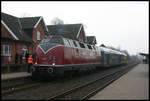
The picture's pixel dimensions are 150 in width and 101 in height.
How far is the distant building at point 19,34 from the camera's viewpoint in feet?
Result: 74.5

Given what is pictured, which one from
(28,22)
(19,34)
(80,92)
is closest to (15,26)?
(19,34)

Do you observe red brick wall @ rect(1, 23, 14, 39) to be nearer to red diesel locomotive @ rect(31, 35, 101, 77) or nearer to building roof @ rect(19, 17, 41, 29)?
building roof @ rect(19, 17, 41, 29)

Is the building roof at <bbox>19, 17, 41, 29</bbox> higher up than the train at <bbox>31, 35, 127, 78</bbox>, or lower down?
higher up

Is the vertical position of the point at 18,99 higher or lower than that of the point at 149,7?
lower

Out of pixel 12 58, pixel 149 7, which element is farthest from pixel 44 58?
pixel 12 58

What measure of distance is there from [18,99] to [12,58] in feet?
50.6

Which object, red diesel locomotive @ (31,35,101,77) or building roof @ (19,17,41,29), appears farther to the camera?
building roof @ (19,17,41,29)

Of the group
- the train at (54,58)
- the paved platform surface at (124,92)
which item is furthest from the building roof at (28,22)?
the paved platform surface at (124,92)

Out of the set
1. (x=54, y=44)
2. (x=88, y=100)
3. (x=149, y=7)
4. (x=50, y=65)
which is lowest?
(x=88, y=100)

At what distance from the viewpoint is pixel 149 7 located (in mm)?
12773

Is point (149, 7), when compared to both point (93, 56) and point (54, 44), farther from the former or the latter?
point (93, 56)

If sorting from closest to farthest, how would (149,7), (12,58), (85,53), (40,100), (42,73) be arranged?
(40,100) < (149,7) < (42,73) < (85,53) < (12,58)

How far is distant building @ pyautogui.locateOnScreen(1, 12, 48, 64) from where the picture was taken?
2272cm

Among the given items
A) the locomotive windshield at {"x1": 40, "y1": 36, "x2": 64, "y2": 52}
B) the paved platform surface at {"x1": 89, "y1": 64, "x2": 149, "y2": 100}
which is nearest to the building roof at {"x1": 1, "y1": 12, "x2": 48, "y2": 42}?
the locomotive windshield at {"x1": 40, "y1": 36, "x2": 64, "y2": 52}
